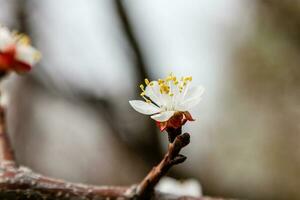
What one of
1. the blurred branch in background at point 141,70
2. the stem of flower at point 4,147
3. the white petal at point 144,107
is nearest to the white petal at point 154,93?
the white petal at point 144,107

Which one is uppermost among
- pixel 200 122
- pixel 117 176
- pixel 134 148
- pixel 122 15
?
pixel 122 15

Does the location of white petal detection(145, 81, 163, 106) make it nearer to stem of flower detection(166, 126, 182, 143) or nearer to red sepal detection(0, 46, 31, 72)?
stem of flower detection(166, 126, 182, 143)

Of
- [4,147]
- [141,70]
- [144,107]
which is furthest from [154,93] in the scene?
[141,70]

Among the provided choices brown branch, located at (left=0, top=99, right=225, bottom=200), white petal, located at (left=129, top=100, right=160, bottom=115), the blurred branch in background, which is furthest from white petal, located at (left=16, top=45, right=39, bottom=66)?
the blurred branch in background

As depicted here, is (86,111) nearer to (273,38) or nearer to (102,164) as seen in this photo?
(102,164)

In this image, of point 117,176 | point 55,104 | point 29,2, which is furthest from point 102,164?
point 29,2

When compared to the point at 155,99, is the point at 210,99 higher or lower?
higher
